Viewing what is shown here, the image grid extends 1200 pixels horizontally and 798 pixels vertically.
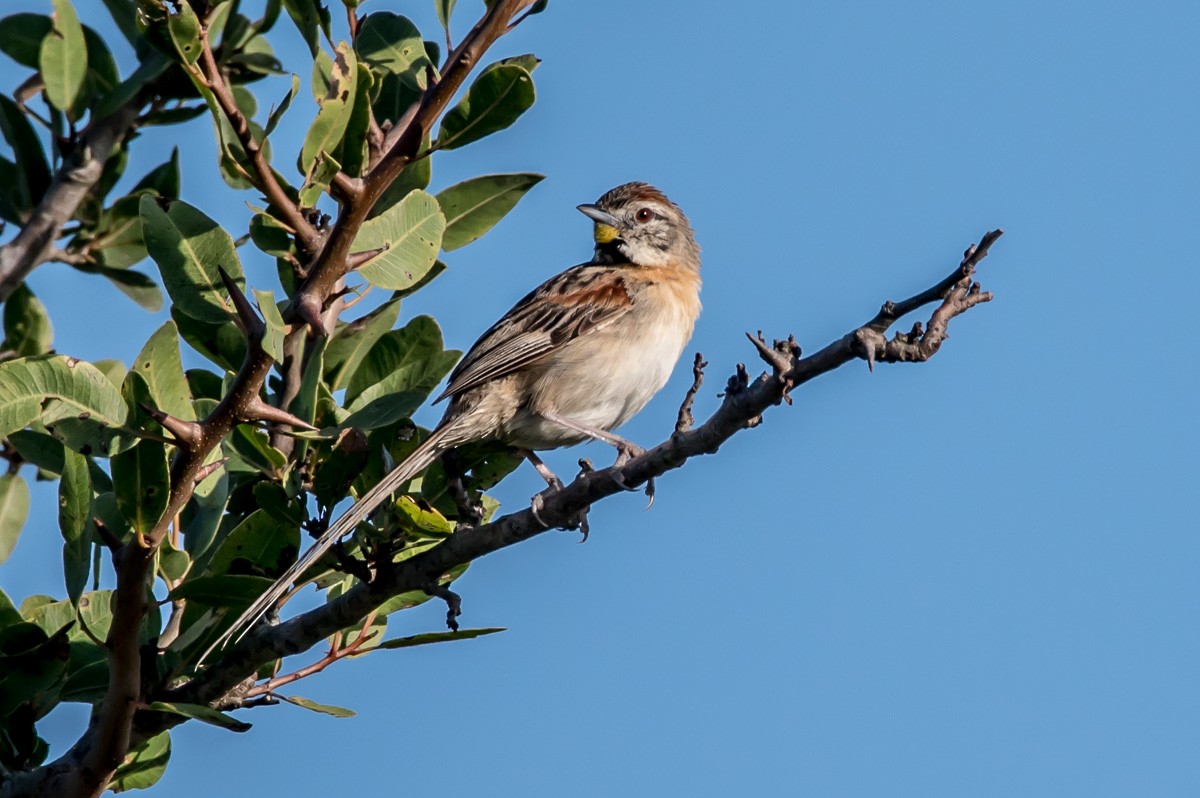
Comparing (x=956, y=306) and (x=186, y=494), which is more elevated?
(x=956, y=306)

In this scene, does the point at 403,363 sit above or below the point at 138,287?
below

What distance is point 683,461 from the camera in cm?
397

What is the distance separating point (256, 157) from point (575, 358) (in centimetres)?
363

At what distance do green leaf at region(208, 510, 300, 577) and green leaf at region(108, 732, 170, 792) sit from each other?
1.87 feet

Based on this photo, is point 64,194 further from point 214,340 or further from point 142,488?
point 142,488

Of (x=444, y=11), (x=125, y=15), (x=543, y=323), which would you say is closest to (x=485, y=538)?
(x=444, y=11)

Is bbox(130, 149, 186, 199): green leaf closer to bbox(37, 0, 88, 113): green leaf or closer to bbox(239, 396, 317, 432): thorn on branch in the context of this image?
bbox(37, 0, 88, 113): green leaf

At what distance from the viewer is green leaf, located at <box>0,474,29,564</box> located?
538cm

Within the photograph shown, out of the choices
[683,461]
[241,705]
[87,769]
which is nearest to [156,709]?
[87,769]

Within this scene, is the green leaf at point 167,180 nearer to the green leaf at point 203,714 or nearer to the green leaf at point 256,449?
the green leaf at point 256,449

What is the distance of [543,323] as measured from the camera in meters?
7.76

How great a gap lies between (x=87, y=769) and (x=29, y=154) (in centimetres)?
279

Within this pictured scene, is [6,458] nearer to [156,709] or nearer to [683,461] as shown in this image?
[156,709]

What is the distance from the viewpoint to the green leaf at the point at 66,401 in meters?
3.82
